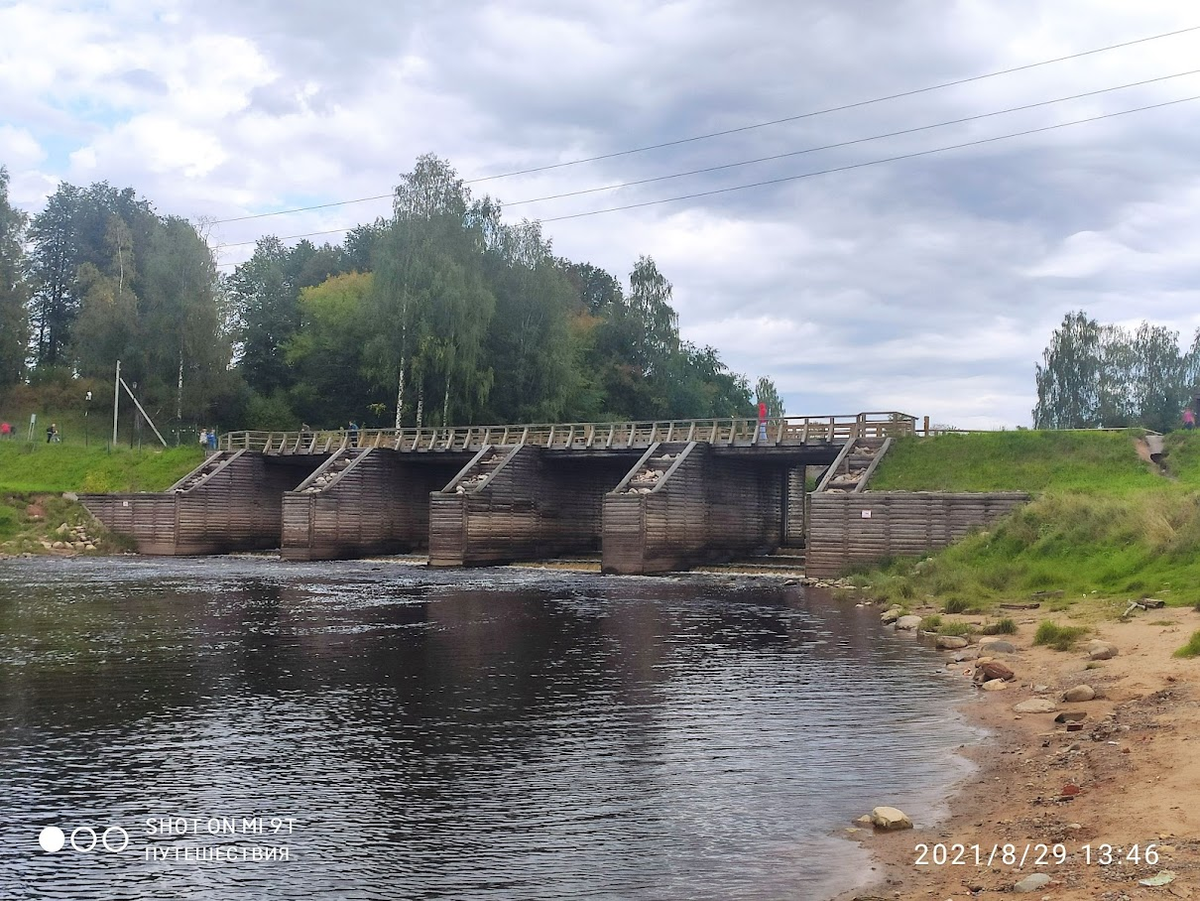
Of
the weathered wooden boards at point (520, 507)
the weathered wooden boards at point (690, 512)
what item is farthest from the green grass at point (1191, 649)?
the weathered wooden boards at point (520, 507)

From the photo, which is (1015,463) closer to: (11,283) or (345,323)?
(345,323)

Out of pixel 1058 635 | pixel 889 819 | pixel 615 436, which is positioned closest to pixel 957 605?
pixel 1058 635

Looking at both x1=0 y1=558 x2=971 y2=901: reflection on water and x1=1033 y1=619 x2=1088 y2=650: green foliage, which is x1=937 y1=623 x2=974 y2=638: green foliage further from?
x1=1033 y1=619 x2=1088 y2=650: green foliage

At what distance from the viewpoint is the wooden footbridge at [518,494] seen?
4994 cm

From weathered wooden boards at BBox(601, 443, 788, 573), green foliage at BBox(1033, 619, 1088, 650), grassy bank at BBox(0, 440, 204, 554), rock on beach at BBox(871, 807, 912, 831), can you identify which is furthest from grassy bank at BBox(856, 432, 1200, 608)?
grassy bank at BBox(0, 440, 204, 554)

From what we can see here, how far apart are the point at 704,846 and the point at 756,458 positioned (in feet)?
148

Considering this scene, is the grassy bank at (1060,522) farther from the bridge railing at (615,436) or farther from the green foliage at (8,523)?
the green foliage at (8,523)

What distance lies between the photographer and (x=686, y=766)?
13836 mm

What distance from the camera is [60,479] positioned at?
70062 mm

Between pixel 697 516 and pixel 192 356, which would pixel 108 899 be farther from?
pixel 192 356

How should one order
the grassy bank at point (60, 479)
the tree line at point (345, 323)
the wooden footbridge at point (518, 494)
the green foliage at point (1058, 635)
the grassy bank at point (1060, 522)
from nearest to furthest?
the green foliage at point (1058, 635) < the grassy bank at point (1060, 522) < the wooden footbridge at point (518, 494) < the grassy bank at point (60, 479) < the tree line at point (345, 323)

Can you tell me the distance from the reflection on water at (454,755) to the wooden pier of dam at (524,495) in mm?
20517

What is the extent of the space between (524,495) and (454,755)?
43.0 metres

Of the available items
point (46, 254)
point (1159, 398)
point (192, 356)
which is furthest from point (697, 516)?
point (46, 254)
